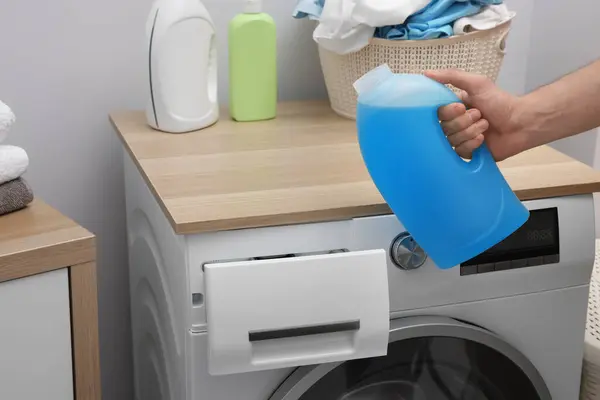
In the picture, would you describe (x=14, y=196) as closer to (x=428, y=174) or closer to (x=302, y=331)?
(x=302, y=331)

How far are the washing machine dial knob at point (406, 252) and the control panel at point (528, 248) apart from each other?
9 cm

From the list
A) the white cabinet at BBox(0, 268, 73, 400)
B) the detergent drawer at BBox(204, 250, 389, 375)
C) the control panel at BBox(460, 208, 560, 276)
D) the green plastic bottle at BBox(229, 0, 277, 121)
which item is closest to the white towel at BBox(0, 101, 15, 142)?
the white cabinet at BBox(0, 268, 73, 400)

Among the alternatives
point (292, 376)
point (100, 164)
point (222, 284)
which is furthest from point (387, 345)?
point (100, 164)

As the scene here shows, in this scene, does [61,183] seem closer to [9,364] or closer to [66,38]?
[66,38]

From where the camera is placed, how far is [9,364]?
1087 mm

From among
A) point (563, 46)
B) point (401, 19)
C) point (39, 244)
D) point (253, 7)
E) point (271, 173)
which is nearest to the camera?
point (39, 244)

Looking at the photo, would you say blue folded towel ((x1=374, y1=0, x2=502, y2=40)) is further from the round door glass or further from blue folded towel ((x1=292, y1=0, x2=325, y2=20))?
the round door glass

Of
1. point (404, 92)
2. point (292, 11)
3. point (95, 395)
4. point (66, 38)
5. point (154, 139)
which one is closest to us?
point (404, 92)

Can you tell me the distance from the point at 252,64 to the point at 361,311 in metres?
0.60

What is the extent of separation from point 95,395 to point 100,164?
24.7 inches

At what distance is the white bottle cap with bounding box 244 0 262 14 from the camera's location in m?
1.51

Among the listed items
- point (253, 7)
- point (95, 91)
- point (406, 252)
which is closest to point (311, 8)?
point (253, 7)

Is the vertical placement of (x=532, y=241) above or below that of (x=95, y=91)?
below

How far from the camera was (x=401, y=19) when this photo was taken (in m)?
1.40
